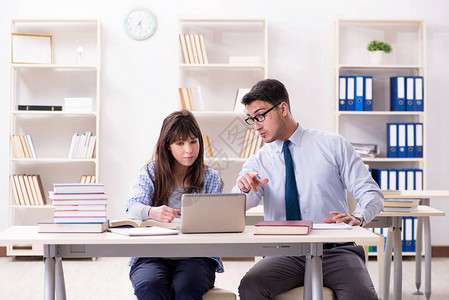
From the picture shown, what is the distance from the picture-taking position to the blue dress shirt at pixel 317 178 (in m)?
2.44

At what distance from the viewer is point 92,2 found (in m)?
5.17

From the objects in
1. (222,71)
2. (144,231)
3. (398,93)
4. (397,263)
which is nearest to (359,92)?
(398,93)

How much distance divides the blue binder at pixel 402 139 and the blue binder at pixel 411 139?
0.02 meters

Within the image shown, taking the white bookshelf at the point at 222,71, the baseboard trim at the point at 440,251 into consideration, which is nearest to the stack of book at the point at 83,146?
the white bookshelf at the point at 222,71

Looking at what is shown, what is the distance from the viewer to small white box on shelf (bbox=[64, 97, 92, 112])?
4965 mm

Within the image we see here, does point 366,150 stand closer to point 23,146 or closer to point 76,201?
point 23,146

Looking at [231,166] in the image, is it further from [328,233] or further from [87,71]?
[328,233]

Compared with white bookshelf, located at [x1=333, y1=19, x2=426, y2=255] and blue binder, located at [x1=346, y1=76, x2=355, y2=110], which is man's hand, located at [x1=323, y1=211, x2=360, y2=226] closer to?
blue binder, located at [x1=346, y1=76, x2=355, y2=110]

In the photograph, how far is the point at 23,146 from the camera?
496cm

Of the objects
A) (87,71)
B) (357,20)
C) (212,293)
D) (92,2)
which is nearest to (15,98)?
(87,71)

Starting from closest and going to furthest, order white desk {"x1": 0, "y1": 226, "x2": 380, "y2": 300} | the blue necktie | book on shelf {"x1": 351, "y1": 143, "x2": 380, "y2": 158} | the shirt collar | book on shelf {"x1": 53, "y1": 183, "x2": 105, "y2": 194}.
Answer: white desk {"x1": 0, "y1": 226, "x2": 380, "y2": 300} < book on shelf {"x1": 53, "y1": 183, "x2": 105, "y2": 194} < the blue necktie < the shirt collar < book on shelf {"x1": 351, "y1": 143, "x2": 380, "y2": 158}

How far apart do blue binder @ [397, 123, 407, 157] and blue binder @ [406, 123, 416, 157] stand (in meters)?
0.02

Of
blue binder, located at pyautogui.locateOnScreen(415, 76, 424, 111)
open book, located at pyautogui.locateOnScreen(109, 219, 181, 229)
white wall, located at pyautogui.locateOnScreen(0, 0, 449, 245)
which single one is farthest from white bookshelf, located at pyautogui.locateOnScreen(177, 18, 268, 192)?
open book, located at pyautogui.locateOnScreen(109, 219, 181, 229)

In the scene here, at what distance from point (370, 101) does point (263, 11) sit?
117 centimetres
